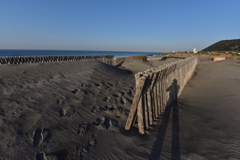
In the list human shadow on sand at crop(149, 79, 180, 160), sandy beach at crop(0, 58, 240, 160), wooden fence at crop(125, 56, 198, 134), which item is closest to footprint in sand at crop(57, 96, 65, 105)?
sandy beach at crop(0, 58, 240, 160)

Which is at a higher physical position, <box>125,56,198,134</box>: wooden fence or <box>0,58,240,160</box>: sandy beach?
<box>125,56,198,134</box>: wooden fence

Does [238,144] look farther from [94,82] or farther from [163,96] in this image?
[94,82]

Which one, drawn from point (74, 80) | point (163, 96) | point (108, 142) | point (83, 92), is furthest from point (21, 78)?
point (163, 96)

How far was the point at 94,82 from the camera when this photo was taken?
19.2 feet

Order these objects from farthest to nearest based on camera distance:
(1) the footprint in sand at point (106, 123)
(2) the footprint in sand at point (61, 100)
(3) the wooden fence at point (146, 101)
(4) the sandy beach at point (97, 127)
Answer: (2) the footprint in sand at point (61, 100) < (1) the footprint in sand at point (106, 123) < (3) the wooden fence at point (146, 101) < (4) the sandy beach at point (97, 127)

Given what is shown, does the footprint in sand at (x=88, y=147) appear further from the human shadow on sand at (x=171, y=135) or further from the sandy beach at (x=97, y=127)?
the human shadow on sand at (x=171, y=135)

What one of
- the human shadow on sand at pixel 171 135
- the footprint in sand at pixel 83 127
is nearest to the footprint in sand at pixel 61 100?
the footprint in sand at pixel 83 127

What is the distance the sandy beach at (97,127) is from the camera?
102 inches

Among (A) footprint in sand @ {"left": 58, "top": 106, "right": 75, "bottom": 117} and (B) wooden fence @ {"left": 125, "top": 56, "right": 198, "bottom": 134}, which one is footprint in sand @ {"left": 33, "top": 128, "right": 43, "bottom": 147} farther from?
(B) wooden fence @ {"left": 125, "top": 56, "right": 198, "bottom": 134}

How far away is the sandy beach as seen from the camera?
102 inches

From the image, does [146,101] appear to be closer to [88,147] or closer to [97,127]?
[97,127]

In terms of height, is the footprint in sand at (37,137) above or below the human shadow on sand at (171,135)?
above

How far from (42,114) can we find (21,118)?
0.41 meters

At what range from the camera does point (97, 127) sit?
3.34m
